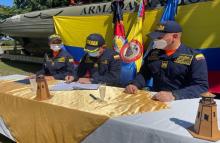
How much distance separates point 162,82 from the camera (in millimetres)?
3359

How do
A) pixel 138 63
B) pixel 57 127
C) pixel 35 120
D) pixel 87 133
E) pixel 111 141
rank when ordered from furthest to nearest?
pixel 138 63 < pixel 35 120 < pixel 57 127 < pixel 87 133 < pixel 111 141

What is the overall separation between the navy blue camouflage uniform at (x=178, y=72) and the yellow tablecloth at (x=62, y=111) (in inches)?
14.9

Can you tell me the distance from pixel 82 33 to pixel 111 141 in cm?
443

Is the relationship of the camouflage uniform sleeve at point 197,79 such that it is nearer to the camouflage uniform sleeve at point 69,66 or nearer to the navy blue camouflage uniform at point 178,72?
the navy blue camouflage uniform at point 178,72

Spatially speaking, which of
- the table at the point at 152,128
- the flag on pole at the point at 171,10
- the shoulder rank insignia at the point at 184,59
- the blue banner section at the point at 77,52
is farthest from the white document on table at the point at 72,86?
the blue banner section at the point at 77,52

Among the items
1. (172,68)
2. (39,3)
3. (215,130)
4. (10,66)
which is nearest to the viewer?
(215,130)

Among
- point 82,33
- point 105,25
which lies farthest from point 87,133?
point 82,33

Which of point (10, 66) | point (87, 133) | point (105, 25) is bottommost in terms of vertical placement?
point (10, 66)

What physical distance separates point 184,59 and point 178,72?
5.0 inches

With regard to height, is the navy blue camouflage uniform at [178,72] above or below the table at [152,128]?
above

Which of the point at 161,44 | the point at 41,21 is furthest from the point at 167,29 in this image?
the point at 41,21

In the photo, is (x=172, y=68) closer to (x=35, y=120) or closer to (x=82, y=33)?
(x=35, y=120)

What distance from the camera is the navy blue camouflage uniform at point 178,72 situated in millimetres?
2922

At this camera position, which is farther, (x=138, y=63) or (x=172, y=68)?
(x=138, y=63)
